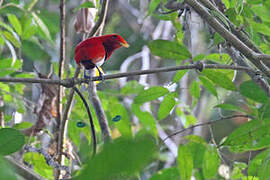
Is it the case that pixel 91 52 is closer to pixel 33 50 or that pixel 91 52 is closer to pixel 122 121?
pixel 122 121

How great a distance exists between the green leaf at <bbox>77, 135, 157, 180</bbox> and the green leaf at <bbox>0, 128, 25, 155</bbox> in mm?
484

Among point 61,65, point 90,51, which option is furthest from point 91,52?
point 61,65

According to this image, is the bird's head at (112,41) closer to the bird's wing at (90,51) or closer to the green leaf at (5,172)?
the bird's wing at (90,51)

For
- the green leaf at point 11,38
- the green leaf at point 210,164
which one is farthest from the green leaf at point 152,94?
the green leaf at point 11,38

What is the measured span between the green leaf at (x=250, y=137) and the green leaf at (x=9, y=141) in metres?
0.75

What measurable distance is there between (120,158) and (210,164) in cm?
101

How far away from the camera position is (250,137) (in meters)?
1.30

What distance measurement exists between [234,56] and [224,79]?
0.80ft

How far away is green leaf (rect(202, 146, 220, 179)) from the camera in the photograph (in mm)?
1294

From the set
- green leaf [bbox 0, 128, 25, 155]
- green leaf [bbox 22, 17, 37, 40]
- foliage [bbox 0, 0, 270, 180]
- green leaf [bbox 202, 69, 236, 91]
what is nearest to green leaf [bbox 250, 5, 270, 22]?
foliage [bbox 0, 0, 270, 180]

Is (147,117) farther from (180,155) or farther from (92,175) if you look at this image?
(92,175)

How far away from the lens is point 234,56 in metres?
1.53

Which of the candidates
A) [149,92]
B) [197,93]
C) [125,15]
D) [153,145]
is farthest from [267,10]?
[125,15]

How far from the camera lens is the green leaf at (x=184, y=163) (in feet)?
3.42
